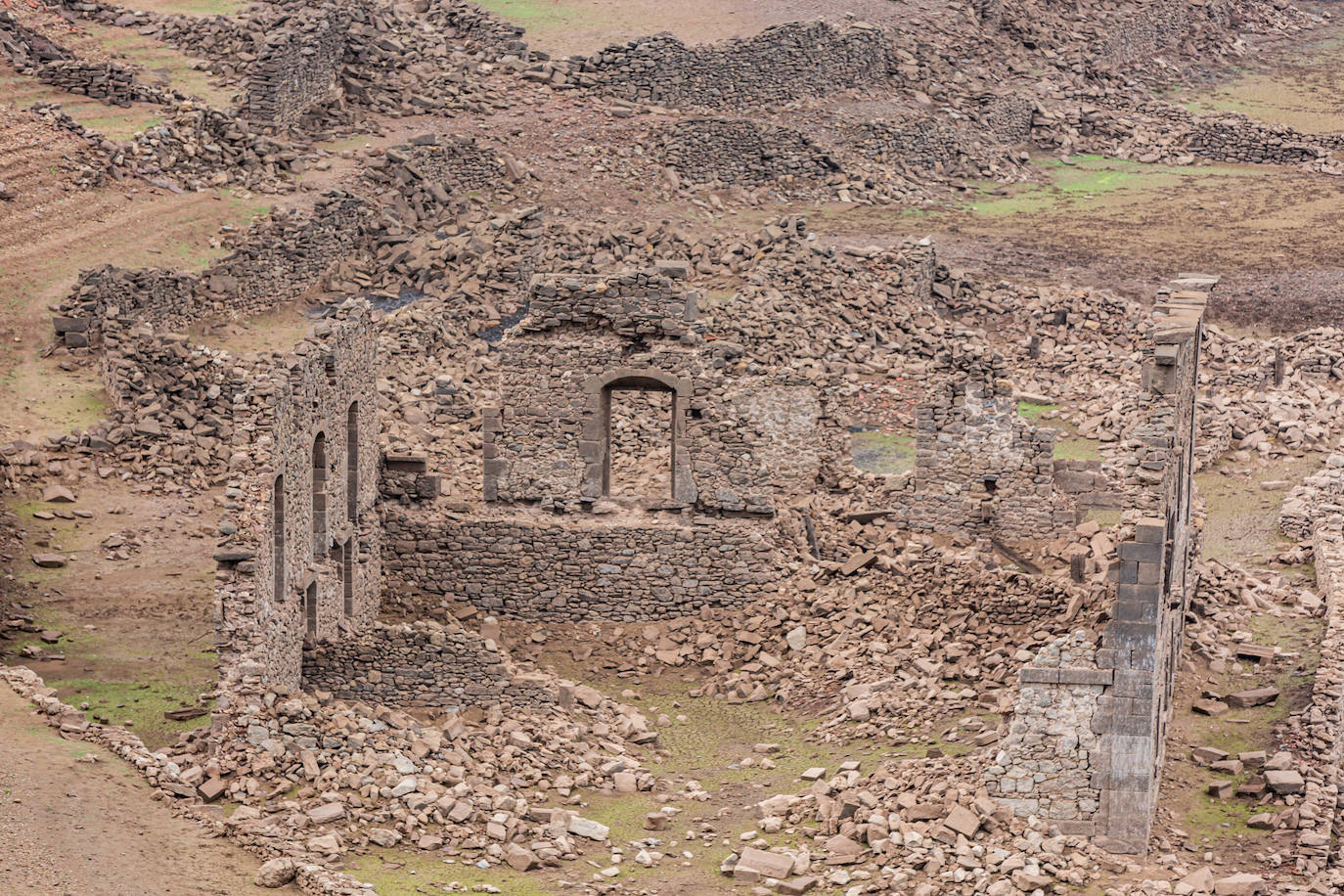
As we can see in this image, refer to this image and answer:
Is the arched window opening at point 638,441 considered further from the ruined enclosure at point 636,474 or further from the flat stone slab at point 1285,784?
the flat stone slab at point 1285,784

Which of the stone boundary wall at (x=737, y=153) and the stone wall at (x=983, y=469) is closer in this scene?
the stone wall at (x=983, y=469)

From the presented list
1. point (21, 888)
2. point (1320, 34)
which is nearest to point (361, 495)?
point (21, 888)

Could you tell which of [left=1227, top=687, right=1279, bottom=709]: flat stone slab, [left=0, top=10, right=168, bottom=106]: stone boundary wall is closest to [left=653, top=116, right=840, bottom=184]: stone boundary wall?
[left=0, top=10, right=168, bottom=106]: stone boundary wall

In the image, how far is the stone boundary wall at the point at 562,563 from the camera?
4078cm

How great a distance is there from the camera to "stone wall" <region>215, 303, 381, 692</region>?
33969 millimetres

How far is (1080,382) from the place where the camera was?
53.2 metres

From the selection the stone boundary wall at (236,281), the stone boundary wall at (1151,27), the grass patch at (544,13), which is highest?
the stone boundary wall at (1151,27)

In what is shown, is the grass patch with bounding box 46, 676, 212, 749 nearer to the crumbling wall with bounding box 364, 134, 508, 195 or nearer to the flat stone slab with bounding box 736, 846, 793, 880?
the flat stone slab with bounding box 736, 846, 793, 880

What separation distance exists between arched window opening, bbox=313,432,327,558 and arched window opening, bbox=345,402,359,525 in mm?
1727

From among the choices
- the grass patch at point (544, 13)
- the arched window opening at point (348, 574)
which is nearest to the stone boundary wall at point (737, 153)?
the grass patch at point (544, 13)

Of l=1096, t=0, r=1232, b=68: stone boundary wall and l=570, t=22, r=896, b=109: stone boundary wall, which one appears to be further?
l=1096, t=0, r=1232, b=68: stone boundary wall

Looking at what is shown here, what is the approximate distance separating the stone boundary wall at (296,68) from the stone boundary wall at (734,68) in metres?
6.72

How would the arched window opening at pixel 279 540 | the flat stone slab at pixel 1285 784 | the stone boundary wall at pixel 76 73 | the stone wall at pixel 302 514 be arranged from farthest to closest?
the stone boundary wall at pixel 76 73
the arched window opening at pixel 279 540
the flat stone slab at pixel 1285 784
the stone wall at pixel 302 514

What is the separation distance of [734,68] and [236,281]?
20.1 metres
